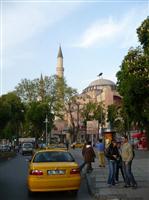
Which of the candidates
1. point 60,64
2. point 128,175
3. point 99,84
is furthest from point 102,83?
point 128,175

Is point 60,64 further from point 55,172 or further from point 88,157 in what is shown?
point 55,172

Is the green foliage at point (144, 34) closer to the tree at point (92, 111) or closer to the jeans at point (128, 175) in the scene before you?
the jeans at point (128, 175)

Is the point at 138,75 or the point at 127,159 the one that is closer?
the point at 127,159

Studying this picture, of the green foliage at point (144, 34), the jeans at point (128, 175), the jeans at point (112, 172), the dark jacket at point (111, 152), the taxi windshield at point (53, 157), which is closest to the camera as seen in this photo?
the taxi windshield at point (53, 157)

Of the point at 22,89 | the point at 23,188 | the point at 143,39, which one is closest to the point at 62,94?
the point at 22,89

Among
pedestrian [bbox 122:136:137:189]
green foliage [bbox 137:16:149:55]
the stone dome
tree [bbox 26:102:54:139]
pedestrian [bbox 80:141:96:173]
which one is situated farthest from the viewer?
the stone dome

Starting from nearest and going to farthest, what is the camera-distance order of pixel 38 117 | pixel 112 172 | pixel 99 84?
pixel 112 172
pixel 38 117
pixel 99 84

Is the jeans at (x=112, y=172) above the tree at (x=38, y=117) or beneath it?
beneath

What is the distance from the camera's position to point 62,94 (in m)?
92.5

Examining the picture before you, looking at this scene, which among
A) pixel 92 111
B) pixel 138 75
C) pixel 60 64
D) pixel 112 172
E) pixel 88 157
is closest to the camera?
pixel 112 172

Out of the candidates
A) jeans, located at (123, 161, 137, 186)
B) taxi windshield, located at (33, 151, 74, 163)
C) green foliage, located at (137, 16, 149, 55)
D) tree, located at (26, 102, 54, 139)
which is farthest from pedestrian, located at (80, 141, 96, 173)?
tree, located at (26, 102, 54, 139)

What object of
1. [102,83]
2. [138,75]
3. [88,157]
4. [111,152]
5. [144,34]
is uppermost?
[102,83]

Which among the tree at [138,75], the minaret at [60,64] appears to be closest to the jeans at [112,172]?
the tree at [138,75]

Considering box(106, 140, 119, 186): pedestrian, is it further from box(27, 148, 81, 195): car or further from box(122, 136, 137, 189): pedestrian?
box(27, 148, 81, 195): car
